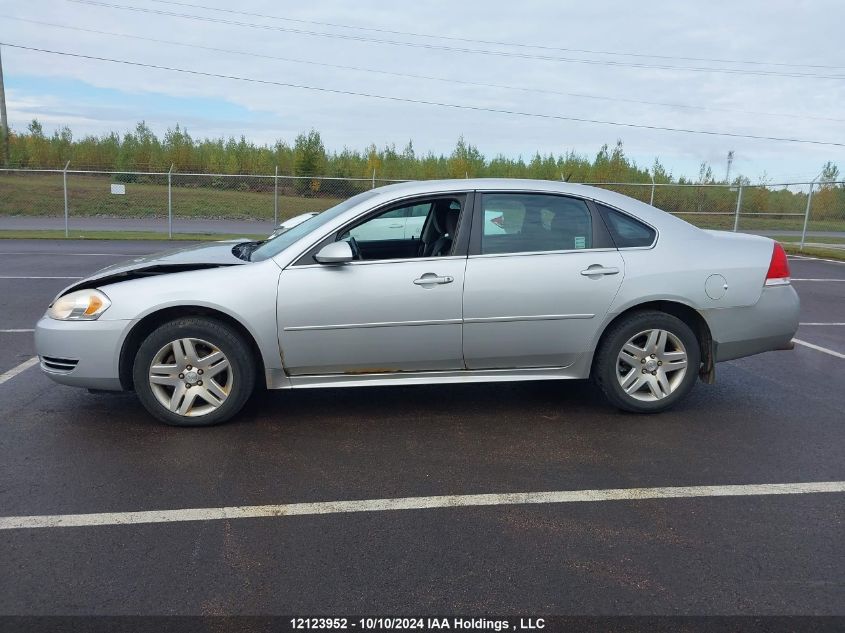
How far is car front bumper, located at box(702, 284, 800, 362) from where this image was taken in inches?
191

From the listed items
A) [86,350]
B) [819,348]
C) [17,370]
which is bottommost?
[17,370]

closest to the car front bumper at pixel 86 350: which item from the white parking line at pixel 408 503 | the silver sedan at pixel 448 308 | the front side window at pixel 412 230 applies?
the silver sedan at pixel 448 308

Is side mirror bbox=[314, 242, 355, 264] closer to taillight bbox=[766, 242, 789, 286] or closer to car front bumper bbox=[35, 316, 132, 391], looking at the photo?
car front bumper bbox=[35, 316, 132, 391]

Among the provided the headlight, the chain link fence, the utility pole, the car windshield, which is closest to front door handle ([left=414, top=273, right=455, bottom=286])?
the car windshield

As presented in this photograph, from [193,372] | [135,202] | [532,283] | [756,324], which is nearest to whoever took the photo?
[193,372]

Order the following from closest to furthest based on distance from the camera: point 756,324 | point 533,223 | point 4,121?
point 533,223, point 756,324, point 4,121

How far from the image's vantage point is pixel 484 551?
307 cm

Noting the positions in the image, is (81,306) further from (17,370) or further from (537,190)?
(537,190)

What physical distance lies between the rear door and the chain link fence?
2142 cm

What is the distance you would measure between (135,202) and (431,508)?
116 ft

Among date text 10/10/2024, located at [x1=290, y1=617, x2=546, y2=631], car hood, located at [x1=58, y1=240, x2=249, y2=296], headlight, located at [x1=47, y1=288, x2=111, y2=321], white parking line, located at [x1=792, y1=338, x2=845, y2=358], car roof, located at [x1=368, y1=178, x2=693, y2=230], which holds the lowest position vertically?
date text 10/10/2024, located at [x1=290, y1=617, x2=546, y2=631]

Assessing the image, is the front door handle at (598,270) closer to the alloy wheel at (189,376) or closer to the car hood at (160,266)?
the car hood at (160,266)

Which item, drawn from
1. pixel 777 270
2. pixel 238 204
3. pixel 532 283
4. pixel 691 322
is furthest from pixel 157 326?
pixel 238 204

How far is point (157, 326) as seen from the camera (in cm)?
452
